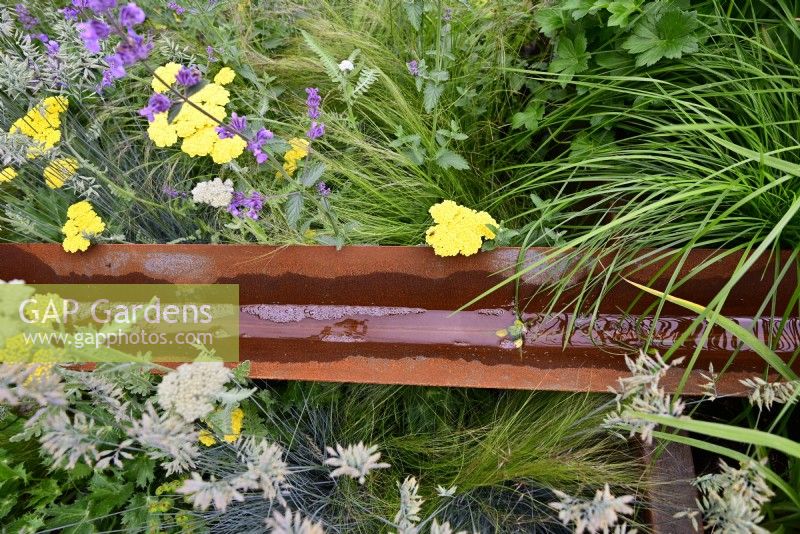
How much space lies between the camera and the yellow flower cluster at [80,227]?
1.71m

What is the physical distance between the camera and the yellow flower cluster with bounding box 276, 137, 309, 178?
→ 168cm

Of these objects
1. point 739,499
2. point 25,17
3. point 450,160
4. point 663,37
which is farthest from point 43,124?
point 739,499

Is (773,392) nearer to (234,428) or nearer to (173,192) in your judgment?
(234,428)

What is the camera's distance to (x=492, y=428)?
166 cm

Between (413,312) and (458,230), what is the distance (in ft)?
1.11

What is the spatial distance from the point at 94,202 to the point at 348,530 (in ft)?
4.77

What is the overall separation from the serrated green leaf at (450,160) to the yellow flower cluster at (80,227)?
1126 mm

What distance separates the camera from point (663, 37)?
1.52 meters

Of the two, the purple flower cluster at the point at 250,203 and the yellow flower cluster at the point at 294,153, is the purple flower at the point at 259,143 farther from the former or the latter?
the yellow flower cluster at the point at 294,153

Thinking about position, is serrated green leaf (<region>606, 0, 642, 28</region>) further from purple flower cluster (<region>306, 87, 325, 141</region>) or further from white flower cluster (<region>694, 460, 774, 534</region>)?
white flower cluster (<region>694, 460, 774, 534</region>)

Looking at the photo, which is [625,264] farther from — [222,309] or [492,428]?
[222,309]

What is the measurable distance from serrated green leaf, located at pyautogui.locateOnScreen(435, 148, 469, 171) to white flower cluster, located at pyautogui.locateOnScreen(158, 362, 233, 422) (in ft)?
3.10

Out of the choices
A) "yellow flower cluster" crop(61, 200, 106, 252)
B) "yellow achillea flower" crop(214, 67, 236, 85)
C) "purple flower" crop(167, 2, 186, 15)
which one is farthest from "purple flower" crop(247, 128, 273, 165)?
"purple flower" crop(167, 2, 186, 15)

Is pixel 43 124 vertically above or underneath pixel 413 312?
above
